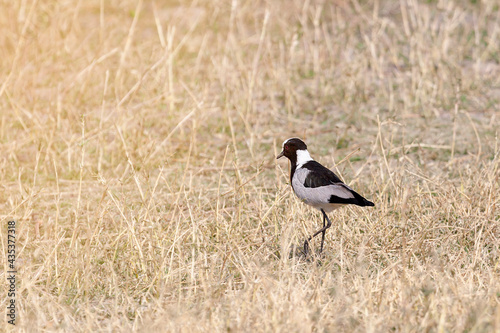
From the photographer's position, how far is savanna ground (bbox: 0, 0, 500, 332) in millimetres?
3348

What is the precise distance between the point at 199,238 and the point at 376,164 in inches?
74.9

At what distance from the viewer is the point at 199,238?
433 cm

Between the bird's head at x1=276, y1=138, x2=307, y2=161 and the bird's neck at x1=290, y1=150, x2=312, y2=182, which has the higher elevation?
the bird's head at x1=276, y1=138, x2=307, y2=161

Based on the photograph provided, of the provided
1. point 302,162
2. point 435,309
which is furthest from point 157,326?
point 302,162

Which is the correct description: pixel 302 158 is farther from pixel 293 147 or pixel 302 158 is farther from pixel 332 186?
pixel 332 186

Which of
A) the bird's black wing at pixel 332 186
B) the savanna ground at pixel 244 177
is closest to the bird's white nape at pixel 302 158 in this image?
the bird's black wing at pixel 332 186

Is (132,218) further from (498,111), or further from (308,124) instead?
(498,111)

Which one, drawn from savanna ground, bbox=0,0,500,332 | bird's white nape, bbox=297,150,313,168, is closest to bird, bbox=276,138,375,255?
bird's white nape, bbox=297,150,313,168

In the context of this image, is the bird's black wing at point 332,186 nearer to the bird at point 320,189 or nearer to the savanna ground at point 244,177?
the bird at point 320,189

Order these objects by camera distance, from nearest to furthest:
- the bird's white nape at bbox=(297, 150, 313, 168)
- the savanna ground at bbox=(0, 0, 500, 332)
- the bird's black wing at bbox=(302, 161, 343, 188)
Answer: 1. the savanna ground at bbox=(0, 0, 500, 332)
2. the bird's black wing at bbox=(302, 161, 343, 188)
3. the bird's white nape at bbox=(297, 150, 313, 168)

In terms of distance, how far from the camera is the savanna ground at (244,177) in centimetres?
335

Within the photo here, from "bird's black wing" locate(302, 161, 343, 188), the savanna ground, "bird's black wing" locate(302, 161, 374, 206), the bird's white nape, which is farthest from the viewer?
the bird's white nape

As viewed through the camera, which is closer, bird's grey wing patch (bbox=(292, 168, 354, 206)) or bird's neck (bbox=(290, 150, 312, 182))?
bird's grey wing patch (bbox=(292, 168, 354, 206))

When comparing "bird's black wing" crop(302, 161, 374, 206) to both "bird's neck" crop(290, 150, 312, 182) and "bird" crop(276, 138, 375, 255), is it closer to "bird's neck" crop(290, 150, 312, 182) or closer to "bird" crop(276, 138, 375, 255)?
"bird" crop(276, 138, 375, 255)
